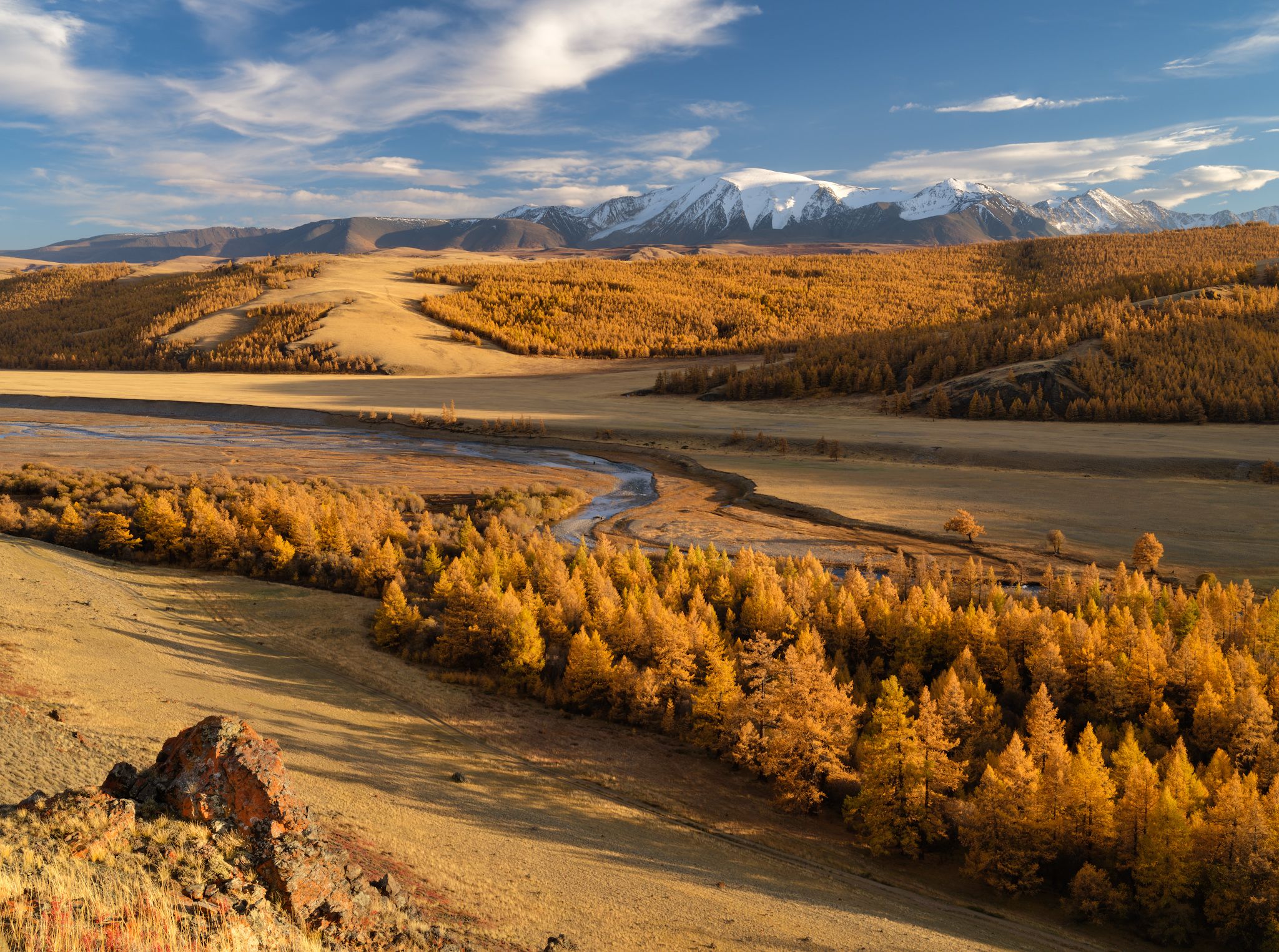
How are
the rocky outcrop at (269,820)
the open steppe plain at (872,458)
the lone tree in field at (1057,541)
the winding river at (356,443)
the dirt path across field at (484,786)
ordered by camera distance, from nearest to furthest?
the rocky outcrop at (269,820)
the dirt path across field at (484,786)
the lone tree in field at (1057,541)
the open steppe plain at (872,458)
the winding river at (356,443)

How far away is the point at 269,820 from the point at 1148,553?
82.0 ft

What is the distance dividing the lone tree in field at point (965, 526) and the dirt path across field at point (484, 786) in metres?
15.7

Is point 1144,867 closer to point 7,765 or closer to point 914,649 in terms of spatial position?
point 914,649

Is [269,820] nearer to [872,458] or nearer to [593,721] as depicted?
[593,721]

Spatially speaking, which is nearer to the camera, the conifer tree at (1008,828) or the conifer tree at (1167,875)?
the conifer tree at (1167,875)

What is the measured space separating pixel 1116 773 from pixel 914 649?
562cm

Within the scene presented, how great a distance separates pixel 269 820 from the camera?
338 inches

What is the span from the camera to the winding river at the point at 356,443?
40928 millimetres

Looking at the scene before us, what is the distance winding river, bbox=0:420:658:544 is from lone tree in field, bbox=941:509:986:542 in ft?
42.6

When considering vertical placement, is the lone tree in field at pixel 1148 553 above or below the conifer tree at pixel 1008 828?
above

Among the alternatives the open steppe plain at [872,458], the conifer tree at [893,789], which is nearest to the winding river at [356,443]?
the open steppe plain at [872,458]

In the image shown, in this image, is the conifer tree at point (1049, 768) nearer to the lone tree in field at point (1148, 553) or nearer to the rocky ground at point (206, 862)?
the rocky ground at point (206, 862)

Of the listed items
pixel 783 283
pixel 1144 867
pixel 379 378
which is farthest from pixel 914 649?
pixel 783 283

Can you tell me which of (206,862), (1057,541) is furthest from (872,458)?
(206,862)
